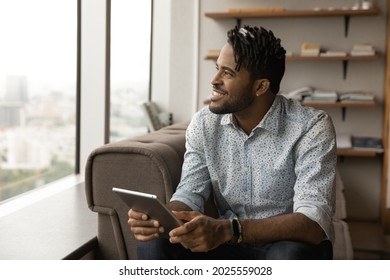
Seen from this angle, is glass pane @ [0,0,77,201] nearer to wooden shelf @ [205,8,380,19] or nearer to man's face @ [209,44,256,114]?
man's face @ [209,44,256,114]

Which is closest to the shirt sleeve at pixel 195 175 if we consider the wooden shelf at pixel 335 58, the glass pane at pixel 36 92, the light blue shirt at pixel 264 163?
the light blue shirt at pixel 264 163

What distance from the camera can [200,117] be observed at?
1.74 metres

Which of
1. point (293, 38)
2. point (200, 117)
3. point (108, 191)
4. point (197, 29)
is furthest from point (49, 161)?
point (293, 38)

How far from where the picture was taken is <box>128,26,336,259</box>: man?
1.49 meters

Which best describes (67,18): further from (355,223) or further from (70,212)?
(355,223)

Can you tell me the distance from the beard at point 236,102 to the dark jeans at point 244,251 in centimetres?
36

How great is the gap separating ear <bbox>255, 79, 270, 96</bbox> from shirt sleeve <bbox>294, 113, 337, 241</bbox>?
17 cm

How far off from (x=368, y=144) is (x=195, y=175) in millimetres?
2429

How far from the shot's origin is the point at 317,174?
1559mm

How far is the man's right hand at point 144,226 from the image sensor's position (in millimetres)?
1452

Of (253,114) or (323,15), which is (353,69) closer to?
(323,15)

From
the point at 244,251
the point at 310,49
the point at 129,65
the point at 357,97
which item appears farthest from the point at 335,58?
the point at 244,251

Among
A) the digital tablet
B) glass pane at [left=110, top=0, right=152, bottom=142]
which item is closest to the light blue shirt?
the digital tablet

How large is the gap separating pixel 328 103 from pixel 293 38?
0.51 meters
